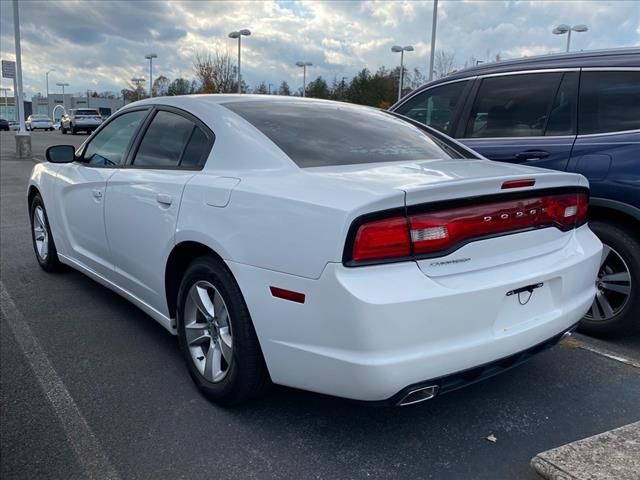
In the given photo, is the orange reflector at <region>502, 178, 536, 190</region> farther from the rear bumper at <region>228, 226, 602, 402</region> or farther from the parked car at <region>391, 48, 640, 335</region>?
the parked car at <region>391, 48, 640, 335</region>

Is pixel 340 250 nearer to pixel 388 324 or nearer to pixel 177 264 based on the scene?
pixel 388 324

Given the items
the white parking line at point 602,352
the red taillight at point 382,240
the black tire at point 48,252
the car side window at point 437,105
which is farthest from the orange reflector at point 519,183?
the black tire at point 48,252

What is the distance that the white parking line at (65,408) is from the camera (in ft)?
8.04

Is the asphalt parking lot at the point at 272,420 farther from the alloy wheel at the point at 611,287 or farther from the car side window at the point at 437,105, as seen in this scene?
the car side window at the point at 437,105

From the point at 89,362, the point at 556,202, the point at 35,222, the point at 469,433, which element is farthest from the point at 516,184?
the point at 35,222

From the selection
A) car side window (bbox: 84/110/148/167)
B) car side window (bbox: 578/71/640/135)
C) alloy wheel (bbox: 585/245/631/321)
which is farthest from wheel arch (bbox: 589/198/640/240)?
car side window (bbox: 84/110/148/167)

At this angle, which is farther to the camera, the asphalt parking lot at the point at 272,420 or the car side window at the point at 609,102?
the car side window at the point at 609,102

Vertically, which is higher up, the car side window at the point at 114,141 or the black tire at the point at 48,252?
the car side window at the point at 114,141

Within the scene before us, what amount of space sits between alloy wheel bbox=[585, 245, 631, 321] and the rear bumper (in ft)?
4.81

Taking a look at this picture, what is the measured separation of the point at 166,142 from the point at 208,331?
1.28 metres

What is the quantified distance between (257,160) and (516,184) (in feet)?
4.07

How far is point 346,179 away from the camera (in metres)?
2.50

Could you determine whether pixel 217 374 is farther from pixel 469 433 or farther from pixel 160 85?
pixel 160 85

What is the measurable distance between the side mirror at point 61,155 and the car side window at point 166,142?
1.26 m
